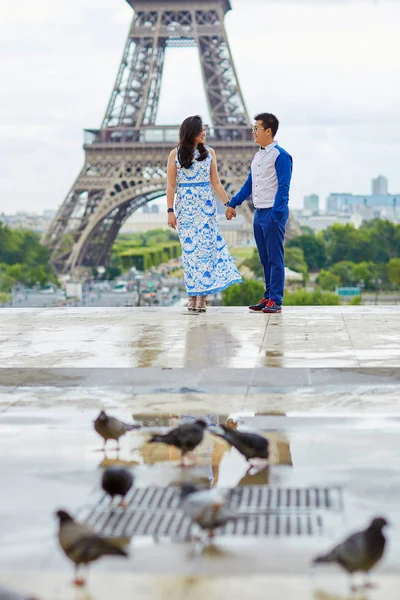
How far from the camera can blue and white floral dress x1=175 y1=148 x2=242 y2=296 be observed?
969 centimetres

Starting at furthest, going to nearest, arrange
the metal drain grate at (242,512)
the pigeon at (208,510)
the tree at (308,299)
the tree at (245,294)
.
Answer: the tree at (245,294)
the tree at (308,299)
the metal drain grate at (242,512)
the pigeon at (208,510)

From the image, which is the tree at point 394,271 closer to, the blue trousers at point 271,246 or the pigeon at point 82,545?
the blue trousers at point 271,246

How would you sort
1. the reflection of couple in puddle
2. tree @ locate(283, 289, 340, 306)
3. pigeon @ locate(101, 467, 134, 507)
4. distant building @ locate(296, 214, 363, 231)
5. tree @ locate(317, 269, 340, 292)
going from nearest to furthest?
1. the reflection of couple in puddle
2. pigeon @ locate(101, 467, 134, 507)
3. tree @ locate(283, 289, 340, 306)
4. tree @ locate(317, 269, 340, 292)
5. distant building @ locate(296, 214, 363, 231)

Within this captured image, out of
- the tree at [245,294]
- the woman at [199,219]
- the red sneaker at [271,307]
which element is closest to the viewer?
the woman at [199,219]

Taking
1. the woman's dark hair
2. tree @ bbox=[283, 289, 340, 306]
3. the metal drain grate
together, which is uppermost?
the woman's dark hair

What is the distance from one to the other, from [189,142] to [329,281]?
205 feet

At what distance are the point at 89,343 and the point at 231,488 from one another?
13.2 ft

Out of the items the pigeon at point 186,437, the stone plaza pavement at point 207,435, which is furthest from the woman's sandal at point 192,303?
the pigeon at point 186,437

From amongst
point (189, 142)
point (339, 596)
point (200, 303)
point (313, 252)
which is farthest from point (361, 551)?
point (313, 252)

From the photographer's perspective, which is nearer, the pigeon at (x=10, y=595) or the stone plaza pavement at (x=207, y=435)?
the pigeon at (x=10, y=595)

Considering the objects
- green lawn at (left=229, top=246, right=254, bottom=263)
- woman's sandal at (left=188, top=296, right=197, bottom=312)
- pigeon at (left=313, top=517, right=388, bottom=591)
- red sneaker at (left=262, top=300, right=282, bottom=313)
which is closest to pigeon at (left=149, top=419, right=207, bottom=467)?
pigeon at (left=313, top=517, right=388, bottom=591)

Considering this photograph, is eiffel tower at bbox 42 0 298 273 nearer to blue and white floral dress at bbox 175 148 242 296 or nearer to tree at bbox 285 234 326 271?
tree at bbox 285 234 326 271

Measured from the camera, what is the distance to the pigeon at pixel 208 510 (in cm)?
340

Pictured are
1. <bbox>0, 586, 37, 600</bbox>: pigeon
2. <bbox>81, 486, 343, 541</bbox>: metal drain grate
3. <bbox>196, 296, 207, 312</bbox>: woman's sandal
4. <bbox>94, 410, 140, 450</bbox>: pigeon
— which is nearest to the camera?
<bbox>0, 586, 37, 600</bbox>: pigeon
